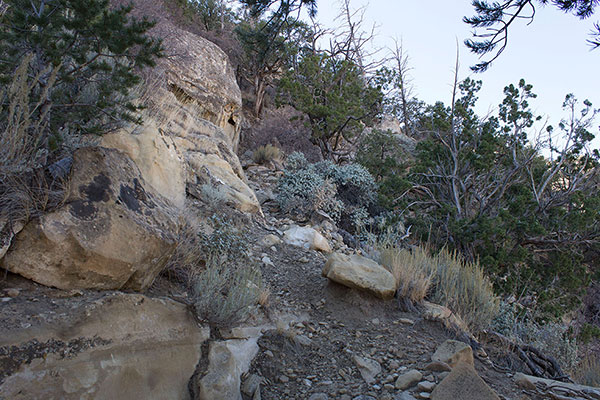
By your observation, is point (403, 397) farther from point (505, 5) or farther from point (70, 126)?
point (70, 126)

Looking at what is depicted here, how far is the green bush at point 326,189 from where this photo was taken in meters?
7.56

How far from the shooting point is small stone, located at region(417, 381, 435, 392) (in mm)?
2766

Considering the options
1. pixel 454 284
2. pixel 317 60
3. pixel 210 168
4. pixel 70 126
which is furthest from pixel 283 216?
pixel 317 60

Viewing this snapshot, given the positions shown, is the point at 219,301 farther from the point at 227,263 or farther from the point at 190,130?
the point at 190,130

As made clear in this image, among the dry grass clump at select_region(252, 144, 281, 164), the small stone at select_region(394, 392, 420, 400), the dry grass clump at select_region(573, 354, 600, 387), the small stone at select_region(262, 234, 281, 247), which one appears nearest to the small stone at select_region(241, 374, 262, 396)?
the small stone at select_region(394, 392, 420, 400)

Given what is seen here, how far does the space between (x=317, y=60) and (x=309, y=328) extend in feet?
29.0

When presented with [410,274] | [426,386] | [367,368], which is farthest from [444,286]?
[426,386]

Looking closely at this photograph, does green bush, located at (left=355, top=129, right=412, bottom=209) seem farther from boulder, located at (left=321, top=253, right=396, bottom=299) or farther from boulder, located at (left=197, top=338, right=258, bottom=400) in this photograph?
boulder, located at (left=197, top=338, right=258, bottom=400)

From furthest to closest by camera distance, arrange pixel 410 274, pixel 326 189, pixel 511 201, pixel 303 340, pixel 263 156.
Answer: pixel 263 156, pixel 326 189, pixel 511 201, pixel 410 274, pixel 303 340

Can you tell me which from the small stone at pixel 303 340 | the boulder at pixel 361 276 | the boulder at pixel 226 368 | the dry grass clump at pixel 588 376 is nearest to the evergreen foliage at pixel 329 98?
the boulder at pixel 361 276

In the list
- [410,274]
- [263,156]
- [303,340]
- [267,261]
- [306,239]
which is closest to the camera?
[303,340]

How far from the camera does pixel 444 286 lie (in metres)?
4.49

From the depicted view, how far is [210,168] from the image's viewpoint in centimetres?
667

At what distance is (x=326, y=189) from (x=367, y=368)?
16.3ft
